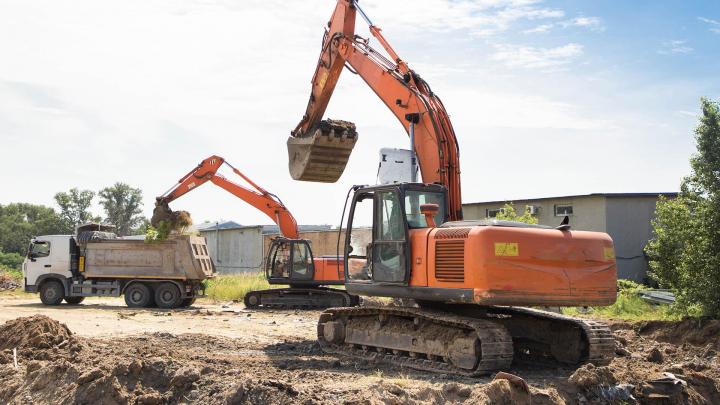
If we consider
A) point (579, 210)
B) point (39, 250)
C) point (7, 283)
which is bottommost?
point (7, 283)

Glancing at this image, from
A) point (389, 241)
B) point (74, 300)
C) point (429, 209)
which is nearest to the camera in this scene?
point (429, 209)

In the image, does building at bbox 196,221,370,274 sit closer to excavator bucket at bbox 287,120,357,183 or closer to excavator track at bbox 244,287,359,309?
excavator track at bbox 244,287,359,309

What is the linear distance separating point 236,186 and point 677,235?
42.6 feet

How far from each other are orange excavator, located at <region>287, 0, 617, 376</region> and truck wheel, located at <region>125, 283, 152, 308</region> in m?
11.6

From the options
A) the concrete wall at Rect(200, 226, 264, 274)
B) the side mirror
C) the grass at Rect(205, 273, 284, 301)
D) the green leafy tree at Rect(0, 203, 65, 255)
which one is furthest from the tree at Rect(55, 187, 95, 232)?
the side mirror

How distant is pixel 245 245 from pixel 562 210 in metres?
20.5

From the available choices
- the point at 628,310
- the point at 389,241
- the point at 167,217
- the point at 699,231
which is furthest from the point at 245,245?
the point at 389,241

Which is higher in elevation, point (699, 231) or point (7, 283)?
point (699, 231)

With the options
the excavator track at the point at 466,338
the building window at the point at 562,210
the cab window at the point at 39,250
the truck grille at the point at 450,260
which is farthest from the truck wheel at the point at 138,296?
the building window at the point at 562,210

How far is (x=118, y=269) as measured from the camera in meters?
22.8

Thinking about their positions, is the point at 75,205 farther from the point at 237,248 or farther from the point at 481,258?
the point at 481,258

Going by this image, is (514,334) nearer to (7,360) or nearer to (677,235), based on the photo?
(677,235)

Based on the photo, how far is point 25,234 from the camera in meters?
70.6

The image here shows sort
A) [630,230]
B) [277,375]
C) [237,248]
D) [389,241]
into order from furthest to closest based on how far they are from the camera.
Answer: [237,248] < [630,230] < [389,241] < [277,375]
